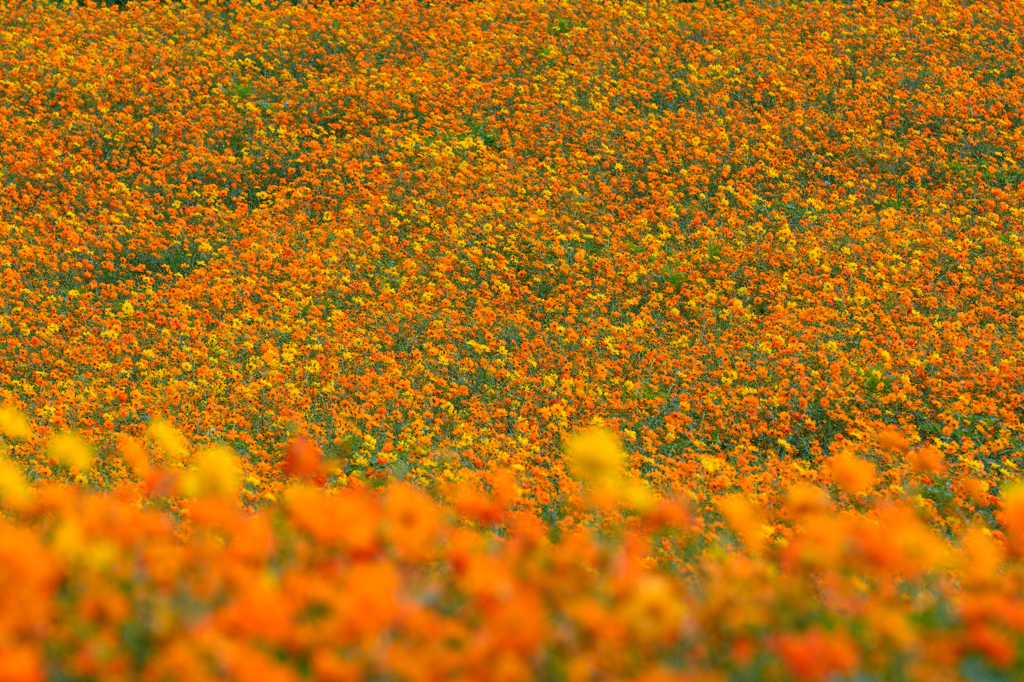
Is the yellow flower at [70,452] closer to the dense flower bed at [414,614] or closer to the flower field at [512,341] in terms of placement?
the flower field at [512,341]

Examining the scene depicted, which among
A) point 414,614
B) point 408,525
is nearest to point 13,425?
point 408,525

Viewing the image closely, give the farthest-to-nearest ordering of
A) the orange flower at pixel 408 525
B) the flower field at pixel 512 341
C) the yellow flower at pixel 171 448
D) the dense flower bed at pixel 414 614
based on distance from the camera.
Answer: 1. the yellow flower at pixel 171 448
2. the orange flower at pixel 408 525
3. the flower field at pixel 512 341
4. the dense flower bed at pixel 414 614

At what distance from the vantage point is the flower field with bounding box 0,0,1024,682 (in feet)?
6.93

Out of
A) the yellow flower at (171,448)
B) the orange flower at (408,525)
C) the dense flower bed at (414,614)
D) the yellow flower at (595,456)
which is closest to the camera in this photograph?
the dense flower bed at (414,614)

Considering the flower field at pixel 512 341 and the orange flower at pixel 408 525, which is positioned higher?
the orange flower at pixel 408 525

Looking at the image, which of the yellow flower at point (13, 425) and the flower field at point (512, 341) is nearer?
the flower field at point (512, 341)

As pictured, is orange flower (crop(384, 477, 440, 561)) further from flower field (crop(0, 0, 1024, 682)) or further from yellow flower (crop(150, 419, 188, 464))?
yellow flower (crop(150, 419, 188, 464))

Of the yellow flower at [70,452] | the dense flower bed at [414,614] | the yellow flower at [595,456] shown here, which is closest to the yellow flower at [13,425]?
the yellow flower at [70,452]

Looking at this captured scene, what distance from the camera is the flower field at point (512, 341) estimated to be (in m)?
2.11

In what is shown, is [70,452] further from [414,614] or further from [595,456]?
A: [414,614]

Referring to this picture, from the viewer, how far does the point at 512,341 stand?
9219mm

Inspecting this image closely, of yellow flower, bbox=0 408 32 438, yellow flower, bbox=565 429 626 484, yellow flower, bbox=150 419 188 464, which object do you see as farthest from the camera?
yellow flower, bbox=150 419 188 464

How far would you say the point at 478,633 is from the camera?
2.04 m

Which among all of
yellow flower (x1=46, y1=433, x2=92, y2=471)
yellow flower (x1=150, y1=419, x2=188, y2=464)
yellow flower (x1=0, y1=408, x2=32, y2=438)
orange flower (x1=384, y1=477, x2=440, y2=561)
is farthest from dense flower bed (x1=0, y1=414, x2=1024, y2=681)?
yellow flower (x1=150, y1=419, x2=188, y2=464)
